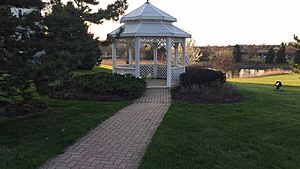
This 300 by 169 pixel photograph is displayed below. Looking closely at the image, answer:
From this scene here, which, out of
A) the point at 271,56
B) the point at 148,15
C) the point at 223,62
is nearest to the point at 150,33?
the point at 148,15

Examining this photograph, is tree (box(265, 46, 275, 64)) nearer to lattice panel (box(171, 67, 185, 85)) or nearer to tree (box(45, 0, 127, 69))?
lattice panel (box(171, 67, 185, 85))

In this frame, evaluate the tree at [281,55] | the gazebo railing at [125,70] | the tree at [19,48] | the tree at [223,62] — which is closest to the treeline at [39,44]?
the tree at [19,48]

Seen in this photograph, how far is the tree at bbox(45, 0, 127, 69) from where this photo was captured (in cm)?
799

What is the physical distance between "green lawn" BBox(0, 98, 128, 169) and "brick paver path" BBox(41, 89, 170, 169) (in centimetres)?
26

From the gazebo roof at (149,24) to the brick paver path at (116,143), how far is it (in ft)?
18.2

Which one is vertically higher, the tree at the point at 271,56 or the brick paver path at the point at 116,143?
the tree at the point at 271,56

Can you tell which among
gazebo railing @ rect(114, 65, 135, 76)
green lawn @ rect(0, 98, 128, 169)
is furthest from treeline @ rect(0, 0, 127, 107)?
gazebo railing @ rect(114, 65, 135, 76)

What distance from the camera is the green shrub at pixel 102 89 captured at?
12.0m

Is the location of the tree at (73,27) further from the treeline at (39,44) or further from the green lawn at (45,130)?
the green lawn at (45,130)

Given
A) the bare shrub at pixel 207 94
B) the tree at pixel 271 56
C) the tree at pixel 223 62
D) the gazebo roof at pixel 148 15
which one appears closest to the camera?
the bare shrub at pixel 207 94

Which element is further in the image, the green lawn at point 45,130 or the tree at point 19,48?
the tree at point 19,48

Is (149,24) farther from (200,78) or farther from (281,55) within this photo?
(281,55)

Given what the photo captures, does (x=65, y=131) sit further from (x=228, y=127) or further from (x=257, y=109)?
(x=257, y=109)

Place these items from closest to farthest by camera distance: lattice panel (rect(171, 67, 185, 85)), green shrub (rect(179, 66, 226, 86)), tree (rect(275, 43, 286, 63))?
1. green shrub (rect(179, 66, 226, 86))
2. lattice panel (rect(171, 67, 185, 85))
3. tree (rect(275, 43, 286, 63))
